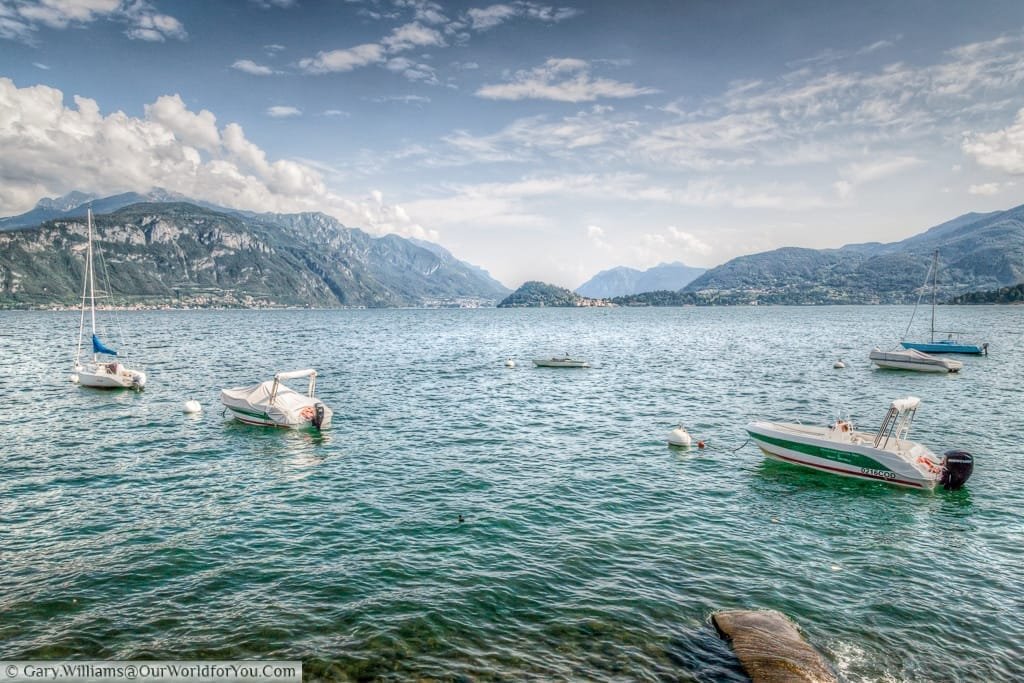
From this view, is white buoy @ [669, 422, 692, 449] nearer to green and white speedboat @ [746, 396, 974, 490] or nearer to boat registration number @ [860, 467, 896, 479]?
green and white speedboat @ [746, 396, 974, 490]

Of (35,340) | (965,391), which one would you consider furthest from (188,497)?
(35,340)

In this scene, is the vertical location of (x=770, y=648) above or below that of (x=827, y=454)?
below

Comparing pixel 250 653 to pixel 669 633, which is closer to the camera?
pixel 250 653

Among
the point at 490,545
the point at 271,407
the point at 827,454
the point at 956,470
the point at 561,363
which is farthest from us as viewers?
the point at 561,363

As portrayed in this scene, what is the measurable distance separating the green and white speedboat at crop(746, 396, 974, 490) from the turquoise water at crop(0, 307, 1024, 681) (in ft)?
2.75

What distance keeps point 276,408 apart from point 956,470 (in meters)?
42.0

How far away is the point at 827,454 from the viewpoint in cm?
2934

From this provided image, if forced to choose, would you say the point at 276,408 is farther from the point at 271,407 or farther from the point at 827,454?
the point at 827,454

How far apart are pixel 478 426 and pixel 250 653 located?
86.8 ft

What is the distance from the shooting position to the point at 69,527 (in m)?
21.7

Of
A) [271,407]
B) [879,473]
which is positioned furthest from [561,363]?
[879,473]

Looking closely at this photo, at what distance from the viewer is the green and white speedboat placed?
88.3ft

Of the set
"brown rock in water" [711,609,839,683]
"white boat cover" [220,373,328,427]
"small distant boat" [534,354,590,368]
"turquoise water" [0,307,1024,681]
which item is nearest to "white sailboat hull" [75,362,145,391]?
"turquoise water" [0,307,1024,681]

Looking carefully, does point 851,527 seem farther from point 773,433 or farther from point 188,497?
point 188,497
